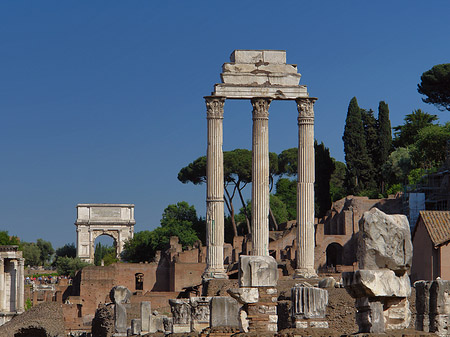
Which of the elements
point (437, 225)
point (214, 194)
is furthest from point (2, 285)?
point (437, 225)

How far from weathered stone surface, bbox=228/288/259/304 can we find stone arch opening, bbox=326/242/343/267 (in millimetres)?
36163

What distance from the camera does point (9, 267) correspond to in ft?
151

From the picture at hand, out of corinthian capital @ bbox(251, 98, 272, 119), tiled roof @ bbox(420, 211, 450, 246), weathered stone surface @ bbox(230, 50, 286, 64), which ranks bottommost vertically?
tiled roof @ bbox(420, 211, 450, 246)

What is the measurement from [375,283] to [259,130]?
939 inches

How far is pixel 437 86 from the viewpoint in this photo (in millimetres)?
50469

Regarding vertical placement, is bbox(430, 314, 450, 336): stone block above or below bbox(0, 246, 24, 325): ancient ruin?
below

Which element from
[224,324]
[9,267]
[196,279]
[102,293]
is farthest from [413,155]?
[224,324]

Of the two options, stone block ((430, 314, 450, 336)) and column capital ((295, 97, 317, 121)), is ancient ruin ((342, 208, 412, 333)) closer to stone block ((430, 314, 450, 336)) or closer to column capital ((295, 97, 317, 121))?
stone block ((430, 314, 450, 336))

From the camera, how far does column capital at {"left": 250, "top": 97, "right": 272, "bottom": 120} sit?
30047 mm

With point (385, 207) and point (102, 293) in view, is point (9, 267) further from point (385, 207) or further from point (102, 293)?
point (385, 207)

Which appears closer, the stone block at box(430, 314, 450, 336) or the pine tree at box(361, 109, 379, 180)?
the stone block at box(430, 314, 450, 336)

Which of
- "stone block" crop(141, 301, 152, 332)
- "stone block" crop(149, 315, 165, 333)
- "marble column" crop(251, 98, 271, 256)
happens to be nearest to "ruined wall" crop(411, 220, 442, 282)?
"marble column" crop(251, 98, 271, 256)

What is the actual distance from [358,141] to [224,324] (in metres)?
39.2

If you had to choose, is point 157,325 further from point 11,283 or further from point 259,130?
point 11,283
